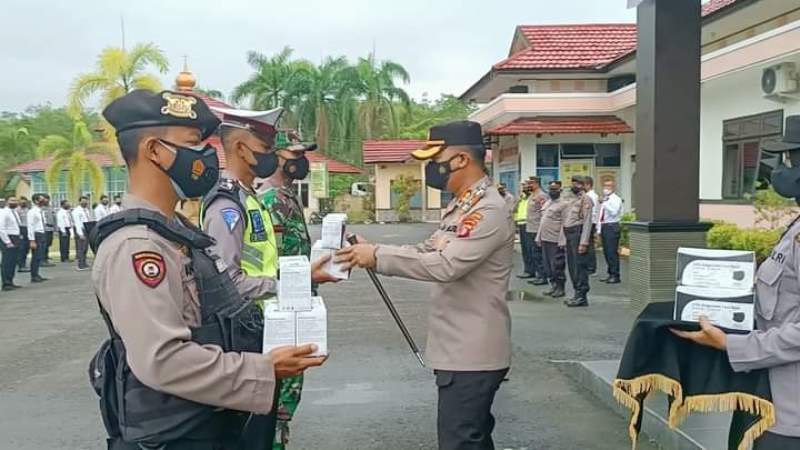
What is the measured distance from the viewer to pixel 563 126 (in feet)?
65.4

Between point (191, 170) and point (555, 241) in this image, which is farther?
point (555, 241)

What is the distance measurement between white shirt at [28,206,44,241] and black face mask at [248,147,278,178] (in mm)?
14073

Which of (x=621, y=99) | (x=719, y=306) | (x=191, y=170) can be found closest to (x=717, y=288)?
(x=719, y=306)

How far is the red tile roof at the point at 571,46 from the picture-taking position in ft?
66.2

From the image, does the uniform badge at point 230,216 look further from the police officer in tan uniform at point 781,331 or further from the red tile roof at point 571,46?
the red tile roof at point 571,46

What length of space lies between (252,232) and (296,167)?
98 cm

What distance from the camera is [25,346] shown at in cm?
877

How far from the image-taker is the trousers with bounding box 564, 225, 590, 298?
1064cm

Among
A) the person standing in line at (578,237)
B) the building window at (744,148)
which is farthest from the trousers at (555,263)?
the building window at (744,148)

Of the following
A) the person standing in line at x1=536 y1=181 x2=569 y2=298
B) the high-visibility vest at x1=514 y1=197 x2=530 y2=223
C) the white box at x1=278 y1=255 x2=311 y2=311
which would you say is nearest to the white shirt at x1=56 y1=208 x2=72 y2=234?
the high-visibility vest at x1=514 y1=197 x2=530 y2=223

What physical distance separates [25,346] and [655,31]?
769cm

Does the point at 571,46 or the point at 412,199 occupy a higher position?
the point at 571,46

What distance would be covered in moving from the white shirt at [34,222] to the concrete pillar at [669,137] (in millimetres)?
14288

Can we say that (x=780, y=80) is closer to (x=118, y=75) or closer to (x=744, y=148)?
(x=744, y=148)
